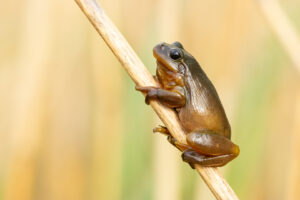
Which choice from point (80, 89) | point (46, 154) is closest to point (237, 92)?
point (80, 89)

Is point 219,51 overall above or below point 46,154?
above

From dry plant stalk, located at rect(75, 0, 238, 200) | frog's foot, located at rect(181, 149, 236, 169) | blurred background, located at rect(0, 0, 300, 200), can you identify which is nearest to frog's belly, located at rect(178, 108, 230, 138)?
frog's foot, located at rect(181, 149, 236, 169)

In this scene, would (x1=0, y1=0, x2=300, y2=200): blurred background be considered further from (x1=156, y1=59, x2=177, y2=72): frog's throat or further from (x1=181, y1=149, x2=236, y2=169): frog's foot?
(x1=181, y1=149, x2=236, y2=169): frog's foot

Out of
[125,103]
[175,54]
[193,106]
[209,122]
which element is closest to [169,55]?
[175,54]

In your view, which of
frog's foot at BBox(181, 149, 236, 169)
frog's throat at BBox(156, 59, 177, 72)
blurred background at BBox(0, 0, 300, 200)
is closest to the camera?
A: frog's foot at BBox(181, 149, 236, 169)

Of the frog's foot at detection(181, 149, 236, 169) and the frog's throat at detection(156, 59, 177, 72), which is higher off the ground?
the frog's throat at detection(156, 59, 177, 72)

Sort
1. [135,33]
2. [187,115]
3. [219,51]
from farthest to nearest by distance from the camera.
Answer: [135,33], [219,51], [187,115]

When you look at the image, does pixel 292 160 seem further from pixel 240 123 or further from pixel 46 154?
pixel 46 154

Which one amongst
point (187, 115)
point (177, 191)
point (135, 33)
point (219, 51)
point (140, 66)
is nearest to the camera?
point (140, 66)
